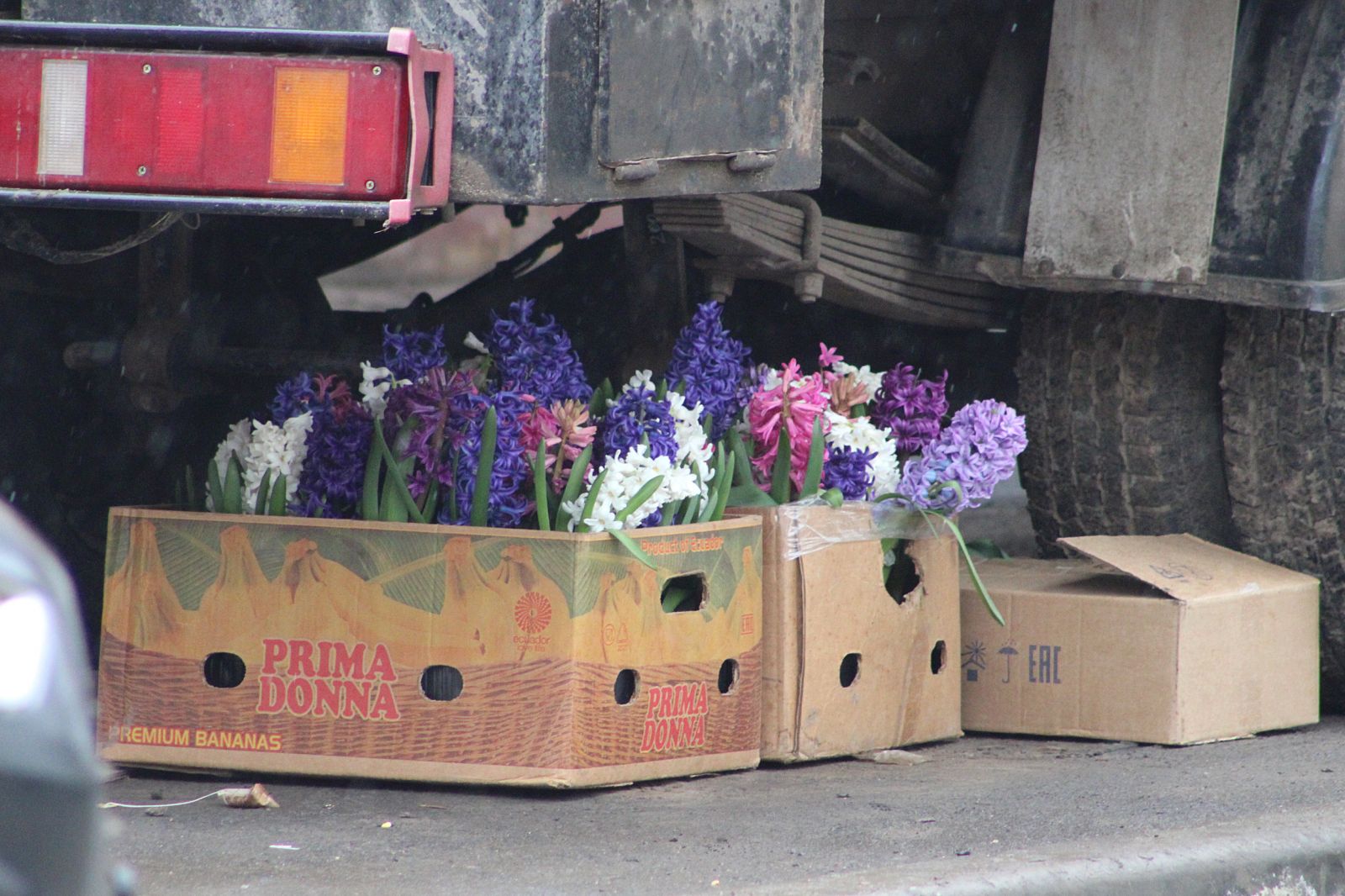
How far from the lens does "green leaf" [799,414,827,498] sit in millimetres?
2721

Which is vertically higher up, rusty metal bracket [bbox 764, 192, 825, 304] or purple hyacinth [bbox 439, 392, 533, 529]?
rusty metal bracket [bbox 764, 192, 825, 304]

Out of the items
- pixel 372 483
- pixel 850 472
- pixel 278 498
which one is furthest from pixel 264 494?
pixel 850 472

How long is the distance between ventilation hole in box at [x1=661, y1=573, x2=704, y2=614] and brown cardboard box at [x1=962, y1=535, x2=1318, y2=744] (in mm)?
610

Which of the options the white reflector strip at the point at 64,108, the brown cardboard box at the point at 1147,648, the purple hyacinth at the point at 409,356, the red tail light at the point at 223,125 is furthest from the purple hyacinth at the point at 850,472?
the white reflector strip at the point at 64,108

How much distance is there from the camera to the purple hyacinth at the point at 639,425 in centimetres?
253

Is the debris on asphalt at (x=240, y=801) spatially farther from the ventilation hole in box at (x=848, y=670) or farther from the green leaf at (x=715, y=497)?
the ventilation hole in box at (x=848, y=670)

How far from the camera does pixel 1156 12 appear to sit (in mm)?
2766

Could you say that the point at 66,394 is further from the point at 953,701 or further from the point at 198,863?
Answer: the point at 953,701

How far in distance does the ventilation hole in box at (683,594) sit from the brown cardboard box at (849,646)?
0.11 m

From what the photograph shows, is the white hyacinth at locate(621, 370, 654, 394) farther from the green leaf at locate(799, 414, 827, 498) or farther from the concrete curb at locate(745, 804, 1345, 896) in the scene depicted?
the concrete curb at locate(745, 804, 1345, 896)

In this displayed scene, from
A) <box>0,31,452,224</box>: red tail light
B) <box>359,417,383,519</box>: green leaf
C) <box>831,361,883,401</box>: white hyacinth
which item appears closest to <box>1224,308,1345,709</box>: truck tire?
<box>831,361,883,401</box>: white hyacinth

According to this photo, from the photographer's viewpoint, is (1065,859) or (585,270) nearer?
(1065,859)

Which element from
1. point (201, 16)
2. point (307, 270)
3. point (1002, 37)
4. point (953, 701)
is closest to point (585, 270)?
point (307, 270)

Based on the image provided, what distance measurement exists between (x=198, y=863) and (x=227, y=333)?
1473 mm
